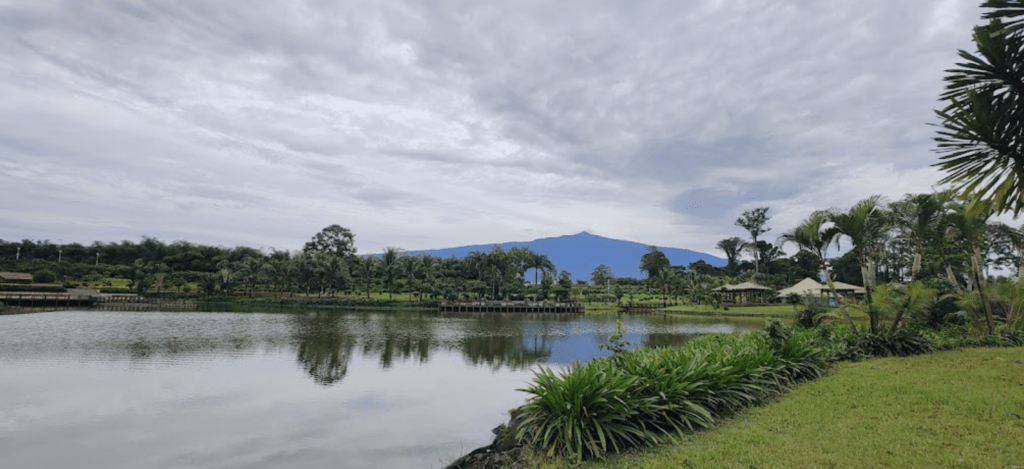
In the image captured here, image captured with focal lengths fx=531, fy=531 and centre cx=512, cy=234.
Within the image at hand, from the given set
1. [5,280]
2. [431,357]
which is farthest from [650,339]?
[5,280]

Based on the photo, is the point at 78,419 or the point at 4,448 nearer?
the point at 4,448

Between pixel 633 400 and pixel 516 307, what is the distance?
151 ft

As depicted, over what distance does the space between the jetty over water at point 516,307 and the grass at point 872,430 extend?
41654mm

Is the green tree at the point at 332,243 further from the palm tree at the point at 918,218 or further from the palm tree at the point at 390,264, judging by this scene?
the palm tree at the point at 918,218

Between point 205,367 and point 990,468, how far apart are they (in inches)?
607

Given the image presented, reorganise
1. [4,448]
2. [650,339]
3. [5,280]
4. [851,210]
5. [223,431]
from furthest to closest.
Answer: [5,280] → [650,339] → [851,210] → [223,431] → [4,448]

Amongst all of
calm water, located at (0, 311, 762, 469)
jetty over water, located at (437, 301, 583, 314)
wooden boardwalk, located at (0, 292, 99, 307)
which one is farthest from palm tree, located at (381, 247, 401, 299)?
calm water, located at (0, 311, 762, 469)

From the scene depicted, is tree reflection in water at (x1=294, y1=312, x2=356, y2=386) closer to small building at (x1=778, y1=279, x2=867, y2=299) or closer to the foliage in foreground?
the foliage in foreground

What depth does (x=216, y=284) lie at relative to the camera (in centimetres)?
5975

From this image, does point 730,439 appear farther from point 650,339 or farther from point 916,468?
point 650,339

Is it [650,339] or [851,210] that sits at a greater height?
[851,210]

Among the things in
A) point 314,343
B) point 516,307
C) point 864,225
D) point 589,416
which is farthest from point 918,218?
point 516,307

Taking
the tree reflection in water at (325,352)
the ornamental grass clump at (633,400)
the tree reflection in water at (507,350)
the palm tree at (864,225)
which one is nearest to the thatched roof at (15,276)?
the tree reflection in water at (325,352)

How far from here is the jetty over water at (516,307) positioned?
A: 162 feet
